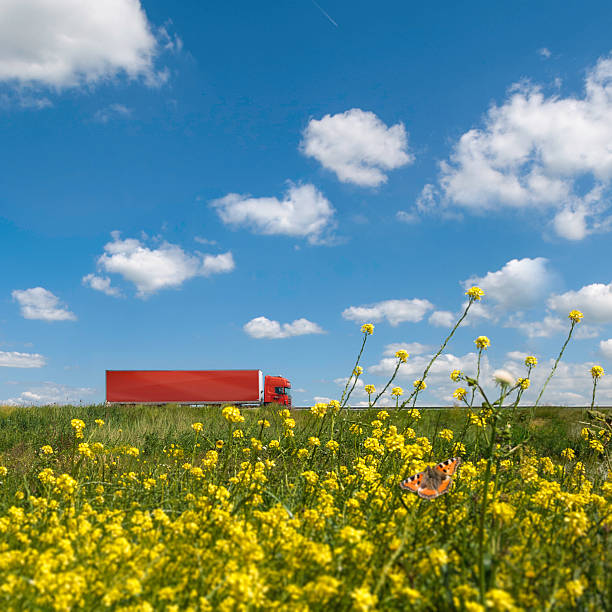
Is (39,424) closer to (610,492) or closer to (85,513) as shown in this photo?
(85,513)

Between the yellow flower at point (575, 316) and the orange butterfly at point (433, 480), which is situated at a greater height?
the yellow flower at point (575, 316)

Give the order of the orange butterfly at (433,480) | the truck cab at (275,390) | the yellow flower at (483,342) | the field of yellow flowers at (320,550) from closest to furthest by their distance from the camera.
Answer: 1. the field of yellow flowers at (320,550)
2. the orange butterfly at (433,480)
3. the yellow flower at (483,342)
4. the truck cab at (275,390)

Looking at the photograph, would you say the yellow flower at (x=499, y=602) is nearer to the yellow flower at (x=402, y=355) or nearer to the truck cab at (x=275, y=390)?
the yellow flower at (x=402, y=355)

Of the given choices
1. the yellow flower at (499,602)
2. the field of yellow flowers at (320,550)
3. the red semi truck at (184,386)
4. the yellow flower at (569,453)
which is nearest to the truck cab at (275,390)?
the red semi truck at (184,386)

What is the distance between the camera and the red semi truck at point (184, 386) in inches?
1511

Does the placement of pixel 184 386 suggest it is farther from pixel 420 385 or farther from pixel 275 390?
pixel 420 385

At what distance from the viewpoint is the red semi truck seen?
3838 cm

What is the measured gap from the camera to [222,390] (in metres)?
38.6

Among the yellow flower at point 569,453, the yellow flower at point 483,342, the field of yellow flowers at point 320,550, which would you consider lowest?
the yellow flower at point 569,453

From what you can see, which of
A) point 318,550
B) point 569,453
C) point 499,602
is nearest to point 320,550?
point 318,550

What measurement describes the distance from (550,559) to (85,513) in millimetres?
3719

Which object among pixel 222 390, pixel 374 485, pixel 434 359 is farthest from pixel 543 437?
pixel 222 390

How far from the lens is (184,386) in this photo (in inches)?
1532

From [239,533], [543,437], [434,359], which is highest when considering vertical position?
[434,359]
